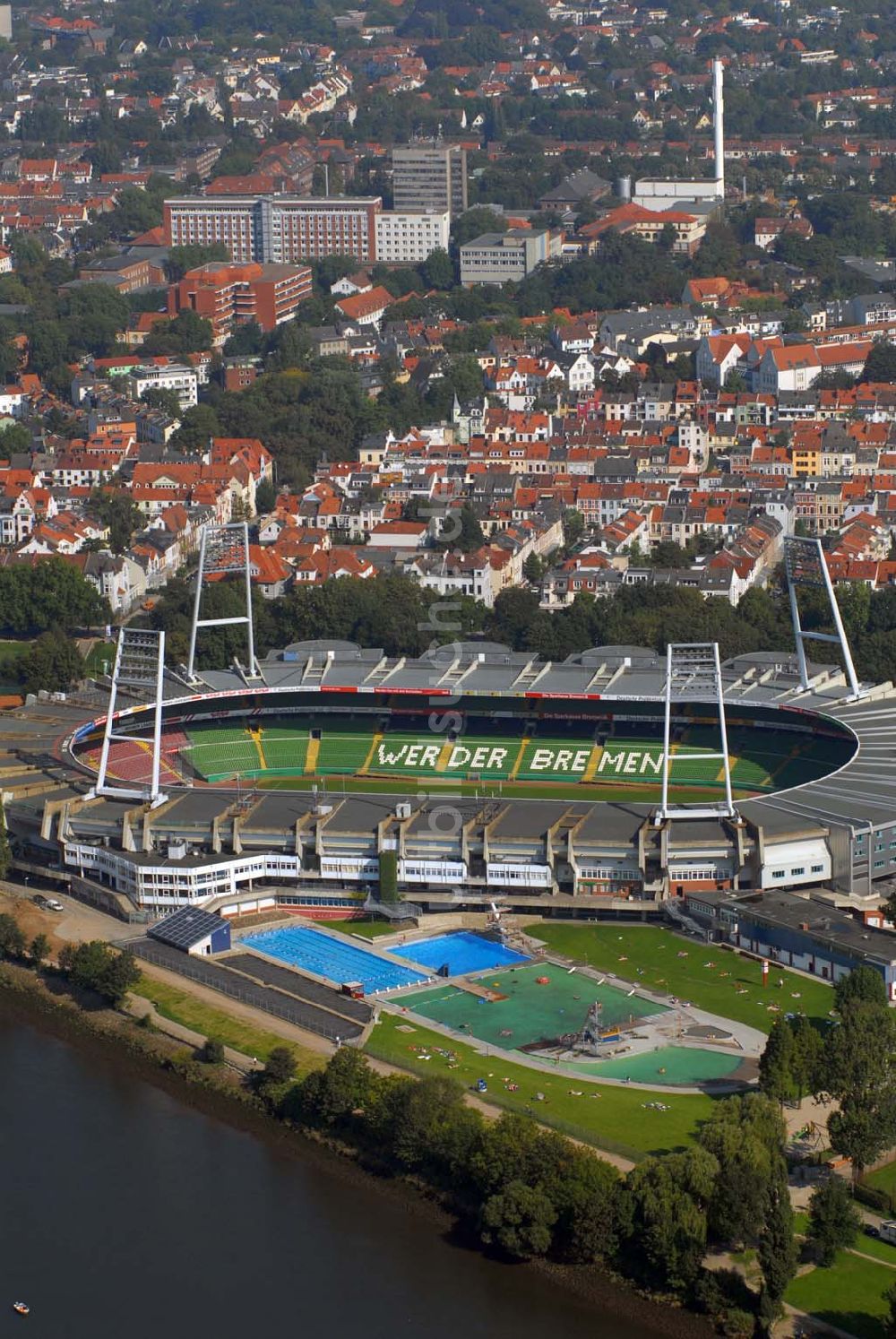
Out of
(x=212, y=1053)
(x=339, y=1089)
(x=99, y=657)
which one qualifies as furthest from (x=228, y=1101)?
(x=99, y=657)

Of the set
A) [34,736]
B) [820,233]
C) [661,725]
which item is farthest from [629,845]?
[820,233]

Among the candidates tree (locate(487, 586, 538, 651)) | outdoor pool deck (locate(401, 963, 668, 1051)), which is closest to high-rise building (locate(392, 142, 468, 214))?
tree (locate(487, 586, 538, 651))

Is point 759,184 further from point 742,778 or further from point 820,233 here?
point 742,778

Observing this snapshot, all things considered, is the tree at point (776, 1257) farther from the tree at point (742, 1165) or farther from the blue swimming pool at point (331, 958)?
the blue swimming pool at point (331, 958)

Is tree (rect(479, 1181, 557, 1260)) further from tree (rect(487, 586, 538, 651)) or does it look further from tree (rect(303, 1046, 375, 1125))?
tree (rect(487, 586, 538, 651))

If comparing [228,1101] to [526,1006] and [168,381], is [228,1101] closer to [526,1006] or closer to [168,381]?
[526,1006]

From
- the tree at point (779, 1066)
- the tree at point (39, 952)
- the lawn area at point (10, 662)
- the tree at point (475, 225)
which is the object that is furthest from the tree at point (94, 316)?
the tree at point (779, 1066)
